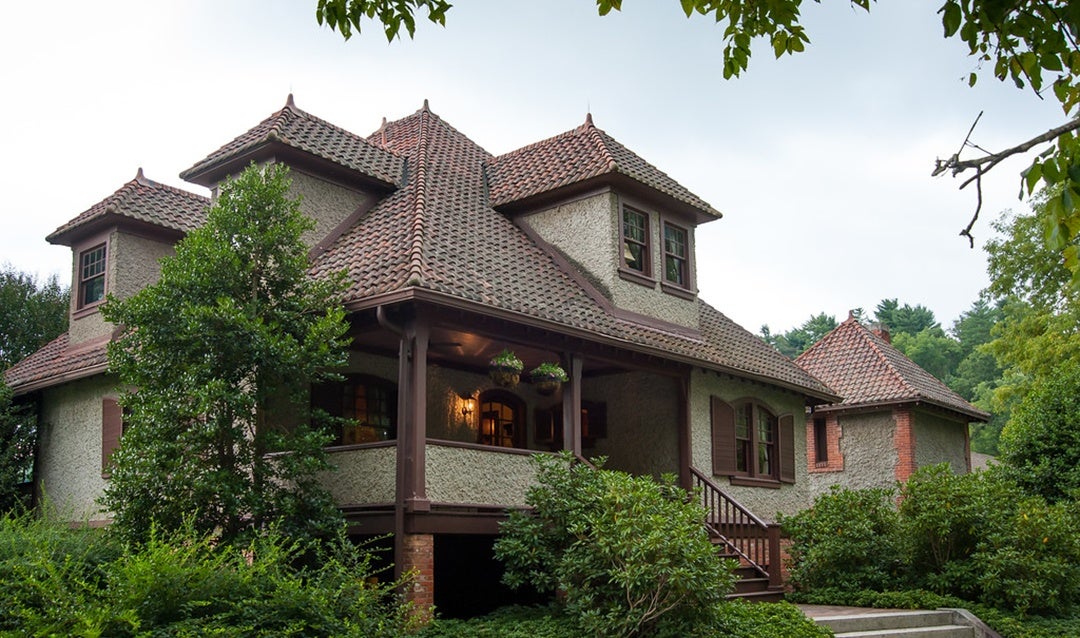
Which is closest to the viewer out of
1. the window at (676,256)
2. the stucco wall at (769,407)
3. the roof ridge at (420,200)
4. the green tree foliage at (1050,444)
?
the roof ridge at (420,200)

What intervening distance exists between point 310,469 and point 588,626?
368 centimetres

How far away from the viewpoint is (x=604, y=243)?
17172 mm

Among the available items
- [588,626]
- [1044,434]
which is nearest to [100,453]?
[588,626]

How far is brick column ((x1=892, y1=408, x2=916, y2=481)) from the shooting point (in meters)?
26.5

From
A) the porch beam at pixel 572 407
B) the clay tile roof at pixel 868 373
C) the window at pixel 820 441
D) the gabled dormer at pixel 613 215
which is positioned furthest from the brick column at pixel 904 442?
the porch beam at pixel 572 407

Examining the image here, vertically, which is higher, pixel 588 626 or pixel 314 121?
pixel 314 121

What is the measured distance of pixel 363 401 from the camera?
15.6m

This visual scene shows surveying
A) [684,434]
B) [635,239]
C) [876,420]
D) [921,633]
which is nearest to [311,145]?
[635,239]

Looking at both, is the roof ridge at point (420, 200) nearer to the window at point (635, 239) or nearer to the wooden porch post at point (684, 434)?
the window at point (635, 239)

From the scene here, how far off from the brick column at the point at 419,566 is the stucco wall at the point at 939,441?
1799 cm

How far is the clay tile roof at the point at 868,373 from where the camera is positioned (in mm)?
27047

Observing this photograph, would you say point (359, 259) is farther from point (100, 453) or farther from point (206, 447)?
point (100, 453)

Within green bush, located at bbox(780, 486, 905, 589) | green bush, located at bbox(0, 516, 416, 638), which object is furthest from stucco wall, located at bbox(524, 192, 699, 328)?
green bush, located at bbox(0, 516, 416, 638)

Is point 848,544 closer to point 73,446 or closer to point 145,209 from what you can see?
point 145,209
